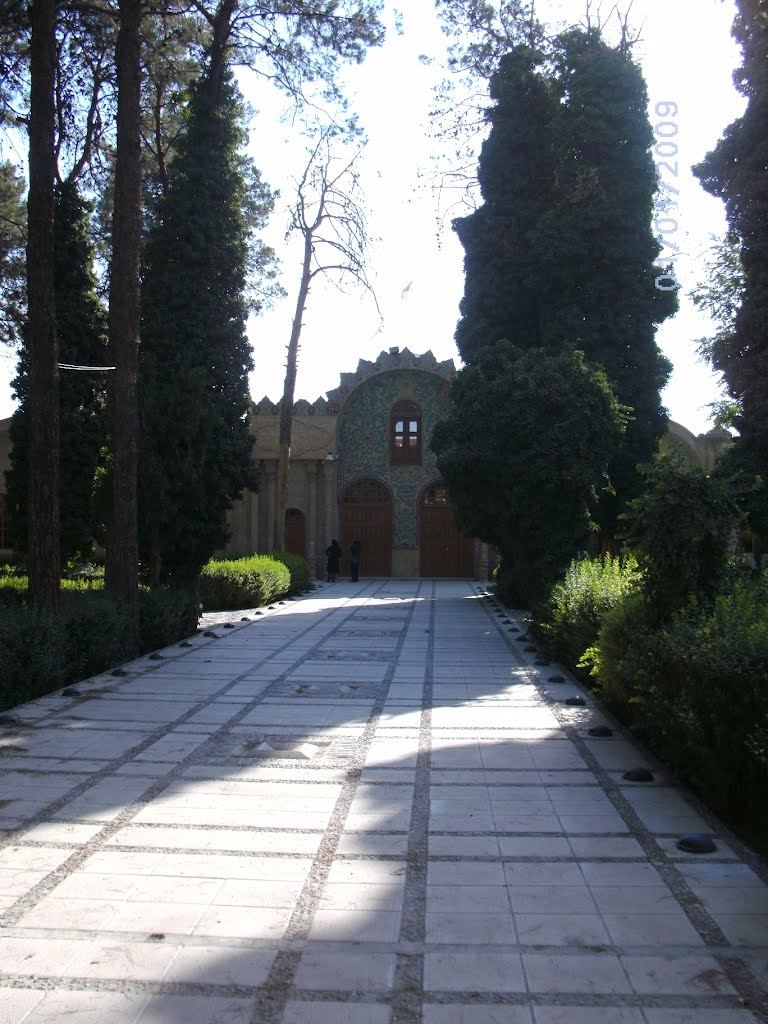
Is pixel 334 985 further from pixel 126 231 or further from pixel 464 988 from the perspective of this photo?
pixel 126 231

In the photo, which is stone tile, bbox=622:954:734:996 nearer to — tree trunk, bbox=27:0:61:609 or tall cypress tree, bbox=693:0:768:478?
tree trunk, bbox=27:0:61:609

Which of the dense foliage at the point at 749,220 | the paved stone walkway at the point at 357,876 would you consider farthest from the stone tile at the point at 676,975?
the dense foliage at the point at 749,220

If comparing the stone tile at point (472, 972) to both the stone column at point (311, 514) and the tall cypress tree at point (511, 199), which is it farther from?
the stone column at point (311, 514)

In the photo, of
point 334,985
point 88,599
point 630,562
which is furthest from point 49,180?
point 334,985

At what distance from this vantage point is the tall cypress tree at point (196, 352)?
12.4m

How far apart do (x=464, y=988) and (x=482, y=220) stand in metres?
17.1

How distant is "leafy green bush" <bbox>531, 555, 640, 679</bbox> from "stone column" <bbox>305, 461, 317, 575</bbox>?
18.5 metres

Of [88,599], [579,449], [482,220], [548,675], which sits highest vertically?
[482,220]

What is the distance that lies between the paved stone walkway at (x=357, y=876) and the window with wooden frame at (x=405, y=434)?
2250cm

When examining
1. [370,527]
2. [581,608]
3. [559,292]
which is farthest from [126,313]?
[370,527]

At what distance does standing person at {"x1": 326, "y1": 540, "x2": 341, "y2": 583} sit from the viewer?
90.8ft

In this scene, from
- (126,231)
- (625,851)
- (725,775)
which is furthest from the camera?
(126,231)

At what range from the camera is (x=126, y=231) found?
11359 mm

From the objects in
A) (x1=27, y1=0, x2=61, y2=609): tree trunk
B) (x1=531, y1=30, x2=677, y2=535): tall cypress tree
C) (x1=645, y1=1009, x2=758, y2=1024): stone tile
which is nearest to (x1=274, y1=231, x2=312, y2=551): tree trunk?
(x1=531, y1=30, x2=677, y2=535): tall cypress tree
